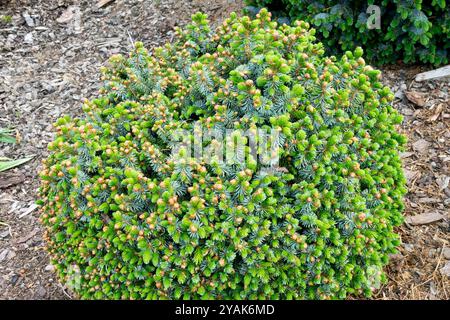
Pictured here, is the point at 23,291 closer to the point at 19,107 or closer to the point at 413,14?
the point at 19,107

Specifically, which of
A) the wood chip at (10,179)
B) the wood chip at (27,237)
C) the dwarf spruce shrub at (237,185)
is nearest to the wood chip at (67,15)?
the wood chip at (10,179)

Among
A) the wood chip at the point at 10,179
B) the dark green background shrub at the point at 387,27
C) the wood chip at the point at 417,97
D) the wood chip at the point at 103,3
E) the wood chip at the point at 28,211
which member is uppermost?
the dark green background shrub at the point at 387,27

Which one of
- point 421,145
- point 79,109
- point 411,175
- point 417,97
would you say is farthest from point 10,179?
point 417,97

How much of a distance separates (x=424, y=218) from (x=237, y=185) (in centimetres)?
186

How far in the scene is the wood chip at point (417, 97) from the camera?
14.3ft

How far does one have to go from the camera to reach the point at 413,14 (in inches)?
159

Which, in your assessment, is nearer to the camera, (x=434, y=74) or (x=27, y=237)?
(x=27, y=237)

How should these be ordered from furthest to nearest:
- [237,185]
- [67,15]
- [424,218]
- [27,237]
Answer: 1. [67,15]
2. [27,237]
3. [424,218]
4. [237,185]

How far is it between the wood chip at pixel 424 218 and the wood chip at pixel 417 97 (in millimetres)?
1180

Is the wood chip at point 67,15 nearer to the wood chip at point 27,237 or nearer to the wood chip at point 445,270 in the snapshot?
the wood chip at point 27,237

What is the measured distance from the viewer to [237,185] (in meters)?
2.42

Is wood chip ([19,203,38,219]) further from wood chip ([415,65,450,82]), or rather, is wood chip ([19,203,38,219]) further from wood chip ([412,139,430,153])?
wood chip ([415,65,450,82])

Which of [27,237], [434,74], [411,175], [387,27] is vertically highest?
[387,27]

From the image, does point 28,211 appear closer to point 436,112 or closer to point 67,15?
point 67,15
